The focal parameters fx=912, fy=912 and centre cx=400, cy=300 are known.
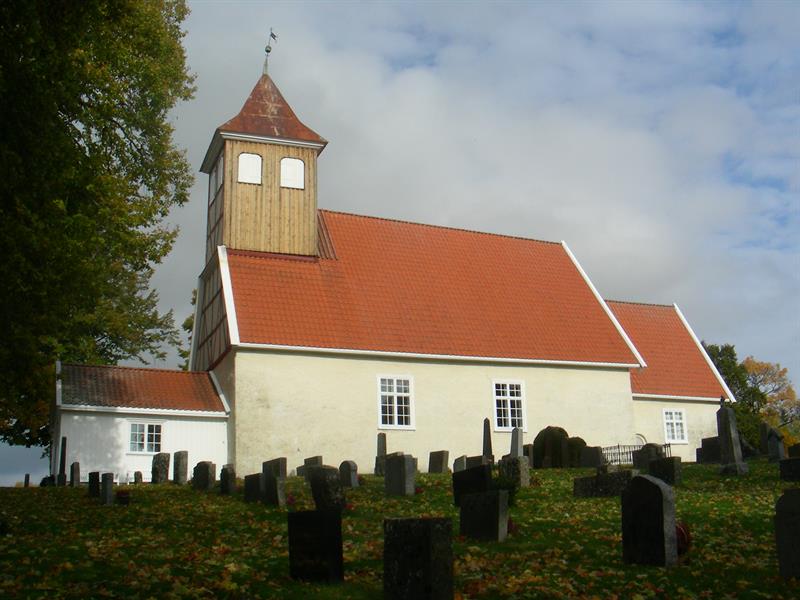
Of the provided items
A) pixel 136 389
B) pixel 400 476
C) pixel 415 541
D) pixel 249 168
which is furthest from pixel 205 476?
pixel 249 168

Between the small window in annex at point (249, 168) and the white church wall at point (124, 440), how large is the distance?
28.4ft

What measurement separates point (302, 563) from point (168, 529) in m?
4.42

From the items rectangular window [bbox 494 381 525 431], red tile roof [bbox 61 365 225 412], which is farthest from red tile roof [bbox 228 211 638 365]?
red tile roof [bbox 61 365 225 412]

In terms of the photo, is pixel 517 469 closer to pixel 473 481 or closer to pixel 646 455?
pixel 473 481

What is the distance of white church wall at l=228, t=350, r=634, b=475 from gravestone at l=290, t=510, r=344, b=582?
1744 centimetres

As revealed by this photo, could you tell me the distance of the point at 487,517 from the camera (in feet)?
37.9

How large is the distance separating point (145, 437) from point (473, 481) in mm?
15124

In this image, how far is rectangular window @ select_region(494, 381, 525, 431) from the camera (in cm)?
3030

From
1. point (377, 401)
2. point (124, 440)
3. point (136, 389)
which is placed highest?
point (136, 389)

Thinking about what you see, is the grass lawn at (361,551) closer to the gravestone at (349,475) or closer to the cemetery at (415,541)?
the cemetery at (415,541)

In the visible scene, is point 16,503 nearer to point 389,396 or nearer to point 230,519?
point 230,519

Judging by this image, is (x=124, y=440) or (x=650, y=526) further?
(x=124, y=440)

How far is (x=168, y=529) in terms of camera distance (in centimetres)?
1310

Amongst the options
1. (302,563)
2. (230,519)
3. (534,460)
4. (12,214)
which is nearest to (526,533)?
(302,563)
